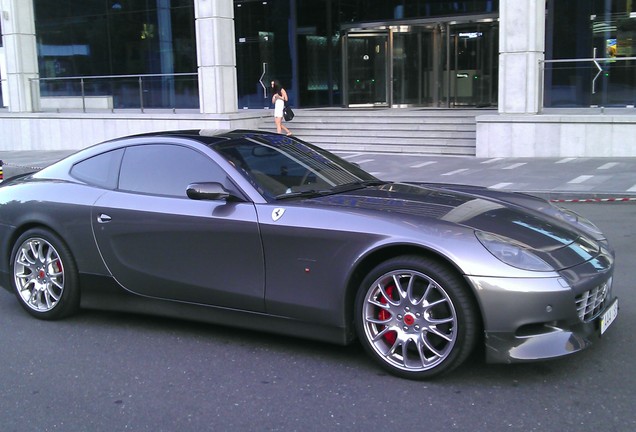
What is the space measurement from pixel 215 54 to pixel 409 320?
15837 mm

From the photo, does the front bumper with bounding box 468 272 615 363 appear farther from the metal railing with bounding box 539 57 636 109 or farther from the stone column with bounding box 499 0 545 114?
the metal railing with bounding box 539 57 636 109

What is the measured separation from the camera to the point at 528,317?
3.71 metres

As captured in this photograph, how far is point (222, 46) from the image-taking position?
61.2 feet

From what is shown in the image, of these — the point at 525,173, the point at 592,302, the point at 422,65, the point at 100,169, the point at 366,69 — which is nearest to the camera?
the point at 592,302

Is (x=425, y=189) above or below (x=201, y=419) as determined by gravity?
above

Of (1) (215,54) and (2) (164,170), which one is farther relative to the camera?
(1) (215,54)

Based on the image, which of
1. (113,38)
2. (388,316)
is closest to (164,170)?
(388,316)

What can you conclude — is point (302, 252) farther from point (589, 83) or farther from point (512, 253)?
point (589, 83)

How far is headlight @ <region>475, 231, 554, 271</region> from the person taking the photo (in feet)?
12.5

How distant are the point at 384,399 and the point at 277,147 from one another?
86.5 inches

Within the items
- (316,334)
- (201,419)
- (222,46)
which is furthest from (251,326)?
(222,46)

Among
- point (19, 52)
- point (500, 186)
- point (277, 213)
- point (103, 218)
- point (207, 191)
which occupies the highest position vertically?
point (19, 52)

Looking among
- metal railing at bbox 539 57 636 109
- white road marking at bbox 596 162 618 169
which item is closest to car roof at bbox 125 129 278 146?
white road marking at bbox 596 162 618 169

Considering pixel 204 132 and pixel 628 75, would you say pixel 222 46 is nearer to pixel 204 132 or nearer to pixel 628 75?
pixel 628 75
